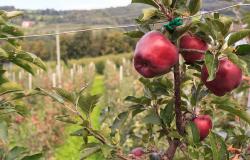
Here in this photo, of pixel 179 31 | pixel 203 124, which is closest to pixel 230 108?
pixel 203 124

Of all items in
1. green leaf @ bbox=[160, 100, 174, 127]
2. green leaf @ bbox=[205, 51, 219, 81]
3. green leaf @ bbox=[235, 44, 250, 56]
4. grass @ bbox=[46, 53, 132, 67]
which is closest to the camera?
green leaf @ bbox=[205, 51, 219, 81]

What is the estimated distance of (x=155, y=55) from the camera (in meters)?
1.36

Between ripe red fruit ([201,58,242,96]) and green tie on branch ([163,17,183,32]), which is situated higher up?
green tie on branch ([163,17,183,32])

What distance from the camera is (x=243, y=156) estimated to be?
186cm

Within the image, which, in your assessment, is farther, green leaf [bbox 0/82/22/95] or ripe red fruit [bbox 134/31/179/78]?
green leaf [bbox 0/82/22/95]

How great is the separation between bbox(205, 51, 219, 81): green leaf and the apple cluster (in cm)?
6

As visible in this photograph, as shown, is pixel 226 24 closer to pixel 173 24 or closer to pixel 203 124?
pixel 173 24

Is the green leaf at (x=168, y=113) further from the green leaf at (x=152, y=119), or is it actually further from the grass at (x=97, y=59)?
the grass at (x=97, y=59)

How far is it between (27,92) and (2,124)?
14 cm

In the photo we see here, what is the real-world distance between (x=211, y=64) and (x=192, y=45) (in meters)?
0.15

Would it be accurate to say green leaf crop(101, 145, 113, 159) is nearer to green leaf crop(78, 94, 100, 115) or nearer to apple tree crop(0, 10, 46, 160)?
green leaf crop(78, 94, 100, 115)

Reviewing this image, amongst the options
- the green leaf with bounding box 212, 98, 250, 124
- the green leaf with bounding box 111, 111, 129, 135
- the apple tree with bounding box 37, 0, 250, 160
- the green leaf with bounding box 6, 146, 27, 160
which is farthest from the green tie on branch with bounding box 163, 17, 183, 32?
the green leaf with bounding box 6, 146, 27, 160

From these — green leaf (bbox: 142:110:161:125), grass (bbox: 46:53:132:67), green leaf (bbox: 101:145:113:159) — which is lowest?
grass (bbox: 46:53:132:67)

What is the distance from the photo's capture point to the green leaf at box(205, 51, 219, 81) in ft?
4.40
